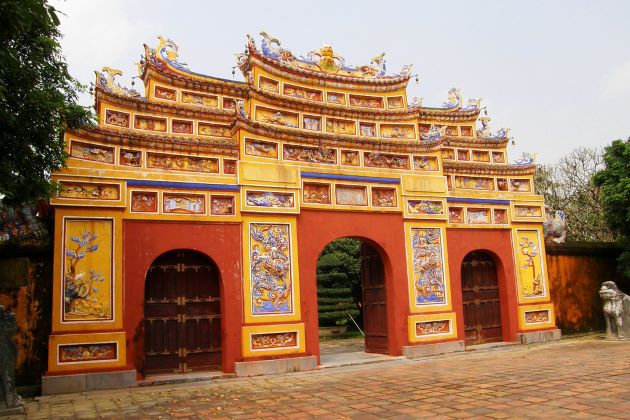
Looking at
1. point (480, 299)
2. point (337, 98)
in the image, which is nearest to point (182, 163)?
point (337, 98)

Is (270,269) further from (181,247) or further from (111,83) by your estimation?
(111,83)

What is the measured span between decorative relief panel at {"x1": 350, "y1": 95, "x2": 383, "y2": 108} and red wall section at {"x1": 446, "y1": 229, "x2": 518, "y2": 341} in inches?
140

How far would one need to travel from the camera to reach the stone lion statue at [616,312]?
13.0 m

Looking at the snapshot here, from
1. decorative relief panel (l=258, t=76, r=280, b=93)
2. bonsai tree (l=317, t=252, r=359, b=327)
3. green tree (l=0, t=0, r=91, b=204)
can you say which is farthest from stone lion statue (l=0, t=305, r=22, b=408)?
bonsai tree (l=317, t=252, r=359, b=327)

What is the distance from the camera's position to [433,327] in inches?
468

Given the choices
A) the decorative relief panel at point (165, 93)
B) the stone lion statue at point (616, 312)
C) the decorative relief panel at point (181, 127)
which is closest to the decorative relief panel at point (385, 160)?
the decorative relief panel at point (181, 127)

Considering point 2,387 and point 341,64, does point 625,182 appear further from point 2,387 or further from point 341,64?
point 2,387

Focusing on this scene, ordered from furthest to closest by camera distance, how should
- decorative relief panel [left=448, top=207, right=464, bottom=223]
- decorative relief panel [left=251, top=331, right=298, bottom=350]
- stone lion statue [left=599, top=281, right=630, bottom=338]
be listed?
stone lion statue [left=599, top=281, right=630, bottom=338] → decorative relief panel [left=448, top=207, right=464, bottom=223] → decorative relief panel [left=251, top=331, right=298, bottom=350]

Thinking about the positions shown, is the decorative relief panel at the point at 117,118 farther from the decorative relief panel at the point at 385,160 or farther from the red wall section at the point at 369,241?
the decorative relief panel at the point at 385,160

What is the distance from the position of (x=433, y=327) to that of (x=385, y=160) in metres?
3.93

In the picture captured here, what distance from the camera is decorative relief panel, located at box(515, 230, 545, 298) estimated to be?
13484mm

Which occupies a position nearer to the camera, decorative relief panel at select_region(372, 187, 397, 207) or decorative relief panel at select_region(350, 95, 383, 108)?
decorative relief panel at select_region(372, 187, 397, 207)

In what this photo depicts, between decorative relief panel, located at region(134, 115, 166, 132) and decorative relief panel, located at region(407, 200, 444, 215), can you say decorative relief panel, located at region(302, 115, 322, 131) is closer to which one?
decorative relief panel, located at region(407, 200, 444, 215)

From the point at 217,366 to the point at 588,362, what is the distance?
6740 mm
